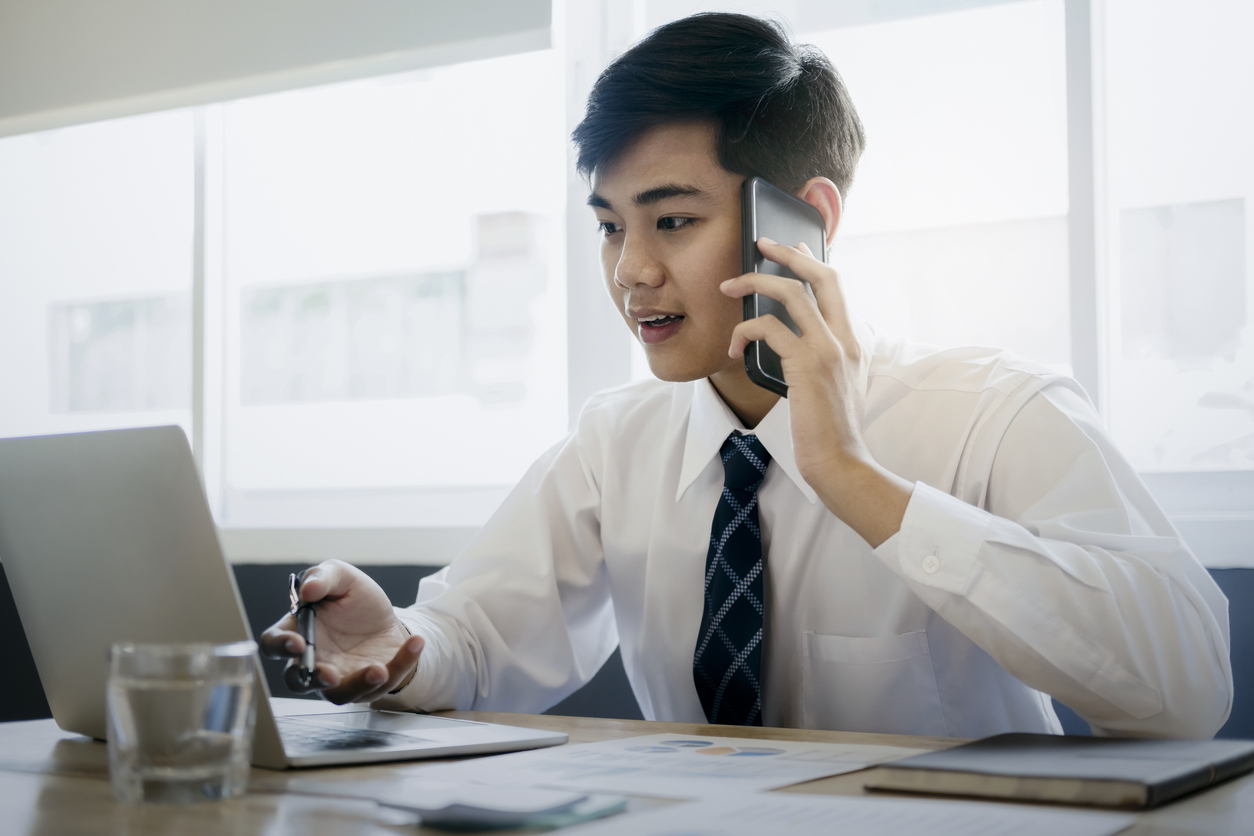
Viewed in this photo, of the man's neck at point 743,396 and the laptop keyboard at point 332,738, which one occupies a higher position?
the man's neck at point 743,396

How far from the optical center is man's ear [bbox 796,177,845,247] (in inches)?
57.1

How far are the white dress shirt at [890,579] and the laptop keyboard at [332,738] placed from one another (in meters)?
0.21

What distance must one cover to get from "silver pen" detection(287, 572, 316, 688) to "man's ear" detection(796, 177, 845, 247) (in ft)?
2.85

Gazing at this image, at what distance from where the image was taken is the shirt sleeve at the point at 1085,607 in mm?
941

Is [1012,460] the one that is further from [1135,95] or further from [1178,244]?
[1135,95]

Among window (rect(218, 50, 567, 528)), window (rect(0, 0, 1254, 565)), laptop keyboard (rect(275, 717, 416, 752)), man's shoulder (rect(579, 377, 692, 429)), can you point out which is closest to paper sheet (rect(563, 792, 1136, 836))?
laptop keyboard (rect(275, 717, 416, 752))

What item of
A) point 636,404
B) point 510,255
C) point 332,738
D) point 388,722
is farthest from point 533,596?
point 510,255

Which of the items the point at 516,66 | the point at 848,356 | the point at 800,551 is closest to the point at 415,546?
the point at 516,66

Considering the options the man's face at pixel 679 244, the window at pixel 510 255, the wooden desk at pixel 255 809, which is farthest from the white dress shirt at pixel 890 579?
the window at pixel 510 255

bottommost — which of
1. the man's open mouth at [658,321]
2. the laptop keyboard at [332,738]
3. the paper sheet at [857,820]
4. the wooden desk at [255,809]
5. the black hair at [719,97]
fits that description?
the laptop keyboard at [332,738]

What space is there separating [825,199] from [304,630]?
94cm

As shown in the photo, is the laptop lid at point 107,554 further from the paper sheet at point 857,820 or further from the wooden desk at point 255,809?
the paper sheet at point 857,820

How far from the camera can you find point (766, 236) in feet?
4.07

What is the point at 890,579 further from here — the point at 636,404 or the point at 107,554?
the point at 107,554
